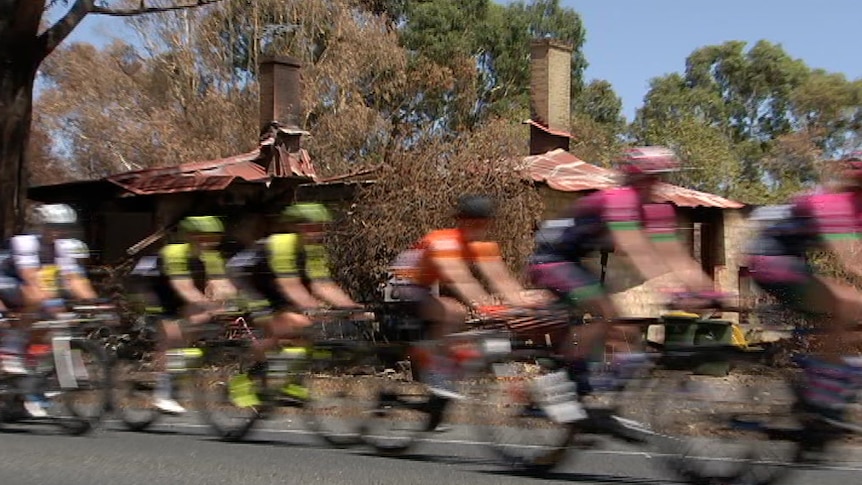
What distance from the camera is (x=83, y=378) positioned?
878 cm

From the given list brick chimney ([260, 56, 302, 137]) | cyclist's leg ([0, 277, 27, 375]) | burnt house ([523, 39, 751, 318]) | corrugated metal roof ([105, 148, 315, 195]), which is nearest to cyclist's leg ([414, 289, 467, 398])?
cyclist's leg ([0, 277, 27, 375])

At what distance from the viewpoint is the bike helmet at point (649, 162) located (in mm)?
6445

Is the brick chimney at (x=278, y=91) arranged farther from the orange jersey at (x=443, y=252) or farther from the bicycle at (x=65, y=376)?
the orange jersey at (x=443, y=252)

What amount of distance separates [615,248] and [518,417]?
147 centimetres

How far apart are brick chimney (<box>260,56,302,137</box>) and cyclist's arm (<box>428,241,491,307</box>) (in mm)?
13814


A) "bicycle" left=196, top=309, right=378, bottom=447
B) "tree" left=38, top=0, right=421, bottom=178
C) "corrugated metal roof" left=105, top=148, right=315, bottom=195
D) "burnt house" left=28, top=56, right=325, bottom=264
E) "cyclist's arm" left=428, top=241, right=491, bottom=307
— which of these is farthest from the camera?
"tree" left=38, top=0, right=421, bottom=178

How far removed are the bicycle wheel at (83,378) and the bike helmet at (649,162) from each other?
510 centimetres

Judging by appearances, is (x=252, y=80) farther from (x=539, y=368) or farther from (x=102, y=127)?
(x=539, y=368)

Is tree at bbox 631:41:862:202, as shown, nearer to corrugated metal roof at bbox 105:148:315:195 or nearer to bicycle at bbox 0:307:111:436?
corrugated metal roof at bbox 105:148:315:195

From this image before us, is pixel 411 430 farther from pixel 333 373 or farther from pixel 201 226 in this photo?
pixel 201 226

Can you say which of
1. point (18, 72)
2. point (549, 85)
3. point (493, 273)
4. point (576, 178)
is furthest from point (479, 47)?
point (493, 273)

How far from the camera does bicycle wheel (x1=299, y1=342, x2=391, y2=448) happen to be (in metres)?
7.93

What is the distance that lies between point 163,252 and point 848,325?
575 centimetres

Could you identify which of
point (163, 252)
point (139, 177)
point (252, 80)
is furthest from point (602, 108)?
point (163, 252)
